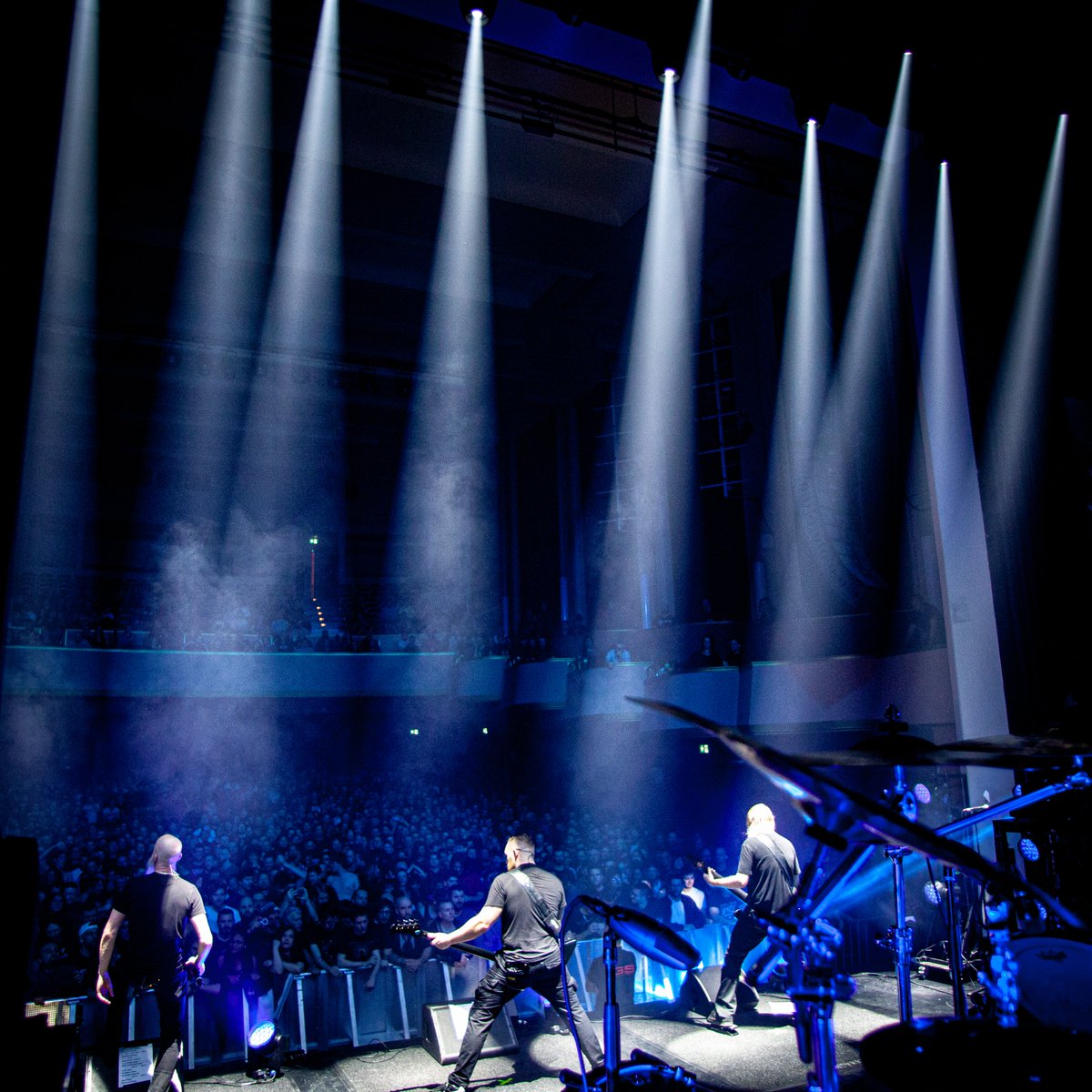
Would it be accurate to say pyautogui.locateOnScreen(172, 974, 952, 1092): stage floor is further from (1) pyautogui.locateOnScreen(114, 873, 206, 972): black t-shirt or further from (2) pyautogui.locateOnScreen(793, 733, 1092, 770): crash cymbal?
(2) pyautogui.locateOnScreen(793, 733, 1092, 770): crash cymbal

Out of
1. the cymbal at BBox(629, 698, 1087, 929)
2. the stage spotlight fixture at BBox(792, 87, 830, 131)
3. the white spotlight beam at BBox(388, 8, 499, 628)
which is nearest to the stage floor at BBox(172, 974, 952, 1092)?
the cymbal at BBox(629, 698, 1087, 929)

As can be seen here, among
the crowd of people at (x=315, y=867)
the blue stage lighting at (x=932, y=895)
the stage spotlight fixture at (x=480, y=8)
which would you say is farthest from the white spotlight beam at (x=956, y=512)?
the stage spotlight fixture at (x=480, y=8)

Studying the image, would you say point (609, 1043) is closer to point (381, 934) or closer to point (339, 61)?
point (381, 934)

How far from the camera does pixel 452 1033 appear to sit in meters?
5.41

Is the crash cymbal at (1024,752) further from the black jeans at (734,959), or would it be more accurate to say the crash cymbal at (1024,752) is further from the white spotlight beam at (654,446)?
the white spotlight beam at (654,446)

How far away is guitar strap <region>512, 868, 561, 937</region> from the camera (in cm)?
495

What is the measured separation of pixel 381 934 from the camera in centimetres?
664

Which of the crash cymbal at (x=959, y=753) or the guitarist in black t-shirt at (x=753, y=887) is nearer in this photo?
the crash cymbal at (x=959, y=753)

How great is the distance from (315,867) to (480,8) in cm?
831

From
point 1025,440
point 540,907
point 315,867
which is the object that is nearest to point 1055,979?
point 540,907

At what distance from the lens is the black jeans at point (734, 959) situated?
20.0 feet

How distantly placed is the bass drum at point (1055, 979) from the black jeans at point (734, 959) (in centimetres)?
204

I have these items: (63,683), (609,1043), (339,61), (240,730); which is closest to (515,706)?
(240,730)

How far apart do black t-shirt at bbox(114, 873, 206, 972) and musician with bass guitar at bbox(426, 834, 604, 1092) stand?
4.68 feet
